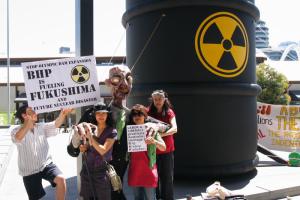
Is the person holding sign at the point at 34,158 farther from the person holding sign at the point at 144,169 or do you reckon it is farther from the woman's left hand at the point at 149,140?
the woman's left hand at the point at 149,140

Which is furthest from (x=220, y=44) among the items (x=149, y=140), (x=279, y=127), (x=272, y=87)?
(x=272, y=87)

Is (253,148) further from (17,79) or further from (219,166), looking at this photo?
(17,79)

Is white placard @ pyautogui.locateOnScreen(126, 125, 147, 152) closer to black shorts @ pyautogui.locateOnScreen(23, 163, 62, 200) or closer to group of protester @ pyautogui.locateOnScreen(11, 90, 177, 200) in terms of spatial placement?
group of protester @ pyautogui.locateOnScreen(11, 90, 177, 200)

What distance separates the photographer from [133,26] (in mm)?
5660

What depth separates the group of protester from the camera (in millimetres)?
2984

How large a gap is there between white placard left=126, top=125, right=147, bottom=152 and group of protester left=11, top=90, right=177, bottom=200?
3.5 inches

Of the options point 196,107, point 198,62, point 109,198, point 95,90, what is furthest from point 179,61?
point 109,198

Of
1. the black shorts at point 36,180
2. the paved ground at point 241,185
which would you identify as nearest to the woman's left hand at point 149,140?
the black shorts at point 36,180

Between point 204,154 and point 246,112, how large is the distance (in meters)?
1.04

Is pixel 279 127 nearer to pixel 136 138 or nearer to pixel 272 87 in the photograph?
pixel 136 138

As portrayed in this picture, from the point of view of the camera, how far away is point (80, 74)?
10.5 ft

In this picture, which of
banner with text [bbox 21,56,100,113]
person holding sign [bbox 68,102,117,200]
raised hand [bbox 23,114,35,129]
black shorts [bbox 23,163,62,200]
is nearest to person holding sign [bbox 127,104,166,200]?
person holding sign [bbox 68,102,117,200]

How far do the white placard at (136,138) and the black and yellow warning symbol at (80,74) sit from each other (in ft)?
2.12

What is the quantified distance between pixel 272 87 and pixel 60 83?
25.6 m
